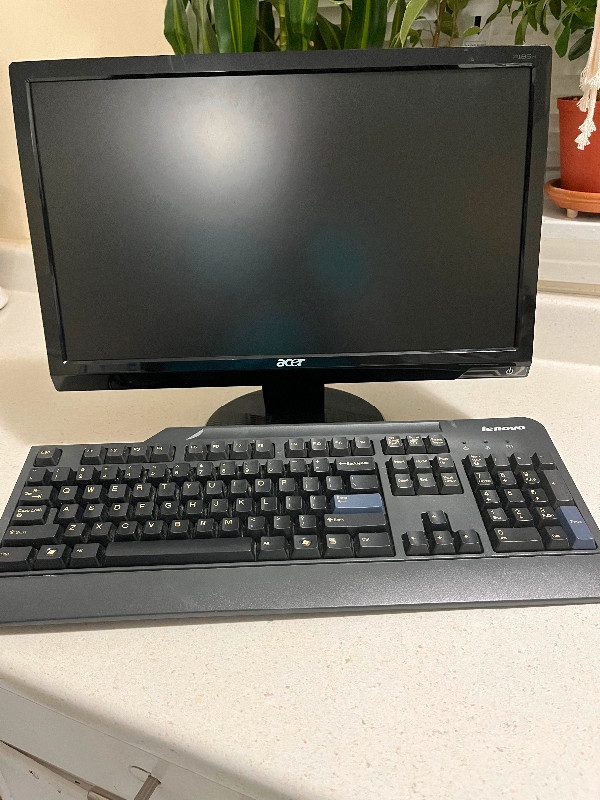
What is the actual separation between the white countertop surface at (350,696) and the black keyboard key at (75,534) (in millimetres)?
76

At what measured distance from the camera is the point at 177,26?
94 cm

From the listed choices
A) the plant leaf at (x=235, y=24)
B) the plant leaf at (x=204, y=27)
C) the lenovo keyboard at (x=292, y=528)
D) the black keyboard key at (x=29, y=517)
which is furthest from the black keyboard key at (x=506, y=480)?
the plant leaf at (x=204, y=27)

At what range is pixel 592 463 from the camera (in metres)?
0.75

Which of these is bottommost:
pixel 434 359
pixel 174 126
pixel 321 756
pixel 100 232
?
pixel 321 756

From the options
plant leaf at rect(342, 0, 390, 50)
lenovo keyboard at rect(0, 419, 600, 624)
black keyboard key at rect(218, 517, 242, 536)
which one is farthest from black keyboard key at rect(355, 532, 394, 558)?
plant leaf at rect(342, 0, 390, 50)

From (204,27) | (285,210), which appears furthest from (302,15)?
(285,210)

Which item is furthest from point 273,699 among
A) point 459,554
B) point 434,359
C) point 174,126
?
point 174,126

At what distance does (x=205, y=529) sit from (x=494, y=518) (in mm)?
253

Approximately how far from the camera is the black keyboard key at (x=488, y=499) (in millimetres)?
615

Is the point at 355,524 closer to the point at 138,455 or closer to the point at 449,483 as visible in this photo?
the point at 449,483

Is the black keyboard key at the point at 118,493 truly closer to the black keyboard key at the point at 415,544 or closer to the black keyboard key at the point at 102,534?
the black keyboard key at the point at 102,534

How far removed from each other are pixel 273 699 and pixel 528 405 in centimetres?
55

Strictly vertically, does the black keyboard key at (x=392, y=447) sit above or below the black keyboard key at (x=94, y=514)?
above

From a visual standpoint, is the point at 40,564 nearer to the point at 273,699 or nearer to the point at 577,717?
the point at 273,699
